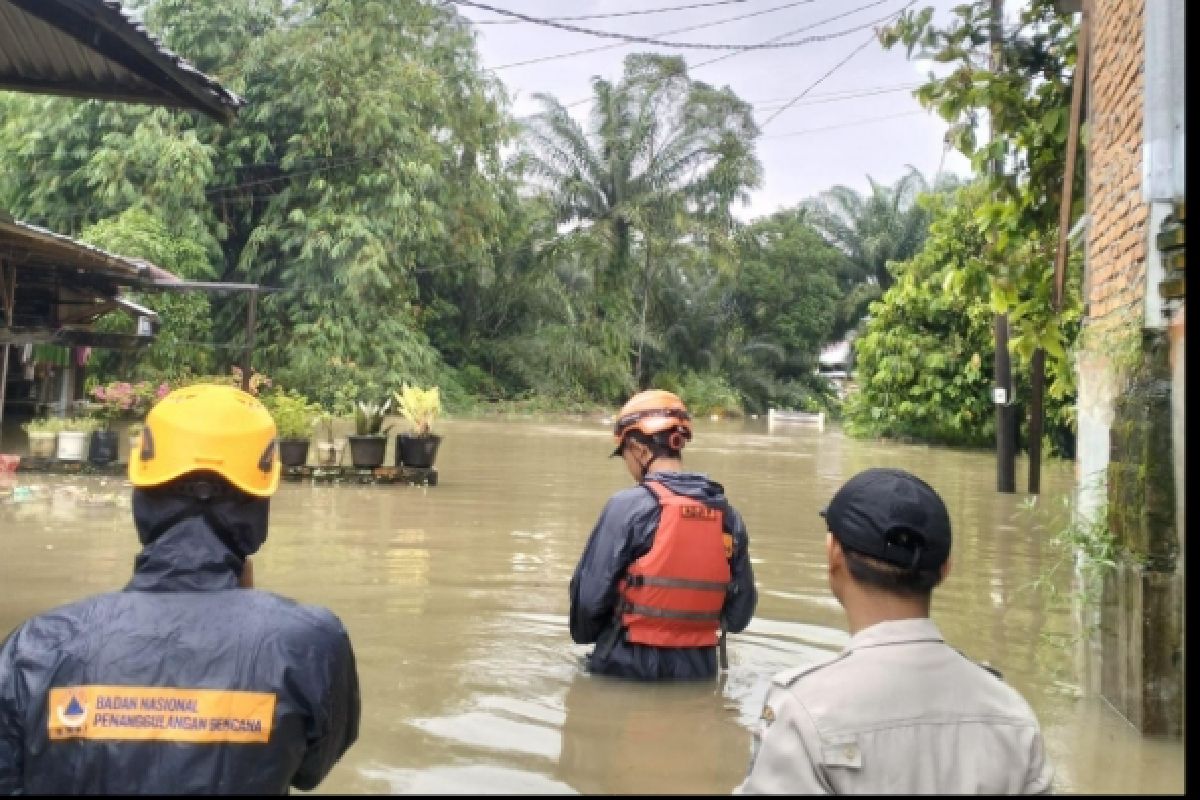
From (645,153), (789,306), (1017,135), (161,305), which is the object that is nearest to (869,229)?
(789,306)

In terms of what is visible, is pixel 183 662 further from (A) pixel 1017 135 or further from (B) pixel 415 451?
(B) pixel 415 451

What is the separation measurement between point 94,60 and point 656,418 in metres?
4.50

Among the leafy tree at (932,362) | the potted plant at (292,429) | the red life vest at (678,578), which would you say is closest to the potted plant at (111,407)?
the potted plant at (292,429)

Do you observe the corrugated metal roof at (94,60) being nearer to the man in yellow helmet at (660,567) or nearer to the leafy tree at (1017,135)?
the man in yellow helmet at (660,567)

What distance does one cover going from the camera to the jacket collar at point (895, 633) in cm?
217

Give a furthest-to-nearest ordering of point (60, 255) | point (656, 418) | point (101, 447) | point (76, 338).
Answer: point (76, 338) → point (60, 255) → point (101, 447) → point (656, 418)

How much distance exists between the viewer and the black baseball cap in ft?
7.29

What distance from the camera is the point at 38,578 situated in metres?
8.73

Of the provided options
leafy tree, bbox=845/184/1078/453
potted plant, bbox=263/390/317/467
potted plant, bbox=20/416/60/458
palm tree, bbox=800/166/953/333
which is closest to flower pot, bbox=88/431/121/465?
potted plant, bbox=20/416/60/458

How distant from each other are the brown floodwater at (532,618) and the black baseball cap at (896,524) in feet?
9.33

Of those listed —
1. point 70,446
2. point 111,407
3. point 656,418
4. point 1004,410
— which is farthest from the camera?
point 1004,410

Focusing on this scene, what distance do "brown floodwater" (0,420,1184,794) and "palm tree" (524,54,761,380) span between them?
26479mm

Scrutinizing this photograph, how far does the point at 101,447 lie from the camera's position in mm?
14898

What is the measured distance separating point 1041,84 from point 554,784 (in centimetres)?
787
